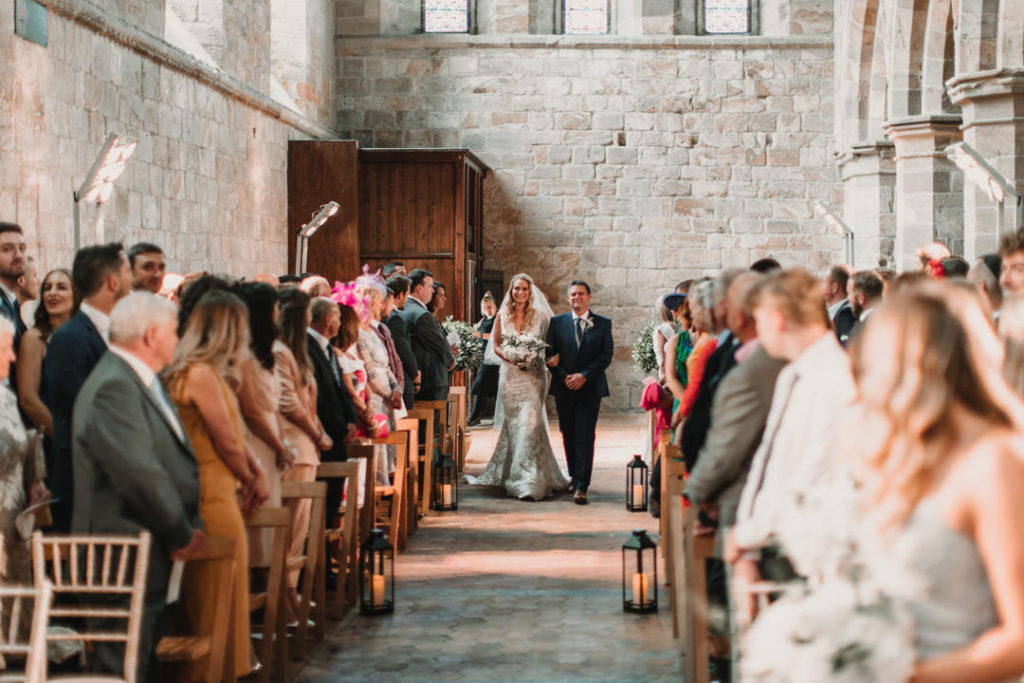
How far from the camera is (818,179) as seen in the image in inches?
634

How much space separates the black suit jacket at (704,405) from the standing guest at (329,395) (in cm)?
182

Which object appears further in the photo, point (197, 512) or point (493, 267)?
point (493, 267)

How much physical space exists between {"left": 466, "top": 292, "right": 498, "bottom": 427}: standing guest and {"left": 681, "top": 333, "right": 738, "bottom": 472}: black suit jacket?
281 inches

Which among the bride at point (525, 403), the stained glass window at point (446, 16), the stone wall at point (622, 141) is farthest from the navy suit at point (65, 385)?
the stained glass window at point (446, 16)

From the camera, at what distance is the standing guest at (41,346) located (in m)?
4.96

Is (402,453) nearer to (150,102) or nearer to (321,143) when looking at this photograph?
(150,102)

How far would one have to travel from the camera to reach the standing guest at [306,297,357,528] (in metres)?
5.81

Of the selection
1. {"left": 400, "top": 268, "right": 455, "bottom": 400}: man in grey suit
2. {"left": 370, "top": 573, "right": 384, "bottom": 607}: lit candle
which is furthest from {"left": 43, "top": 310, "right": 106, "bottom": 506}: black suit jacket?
{"left": 400, "top": 268, "right": 455, "bottom": 400}: man in grey suit

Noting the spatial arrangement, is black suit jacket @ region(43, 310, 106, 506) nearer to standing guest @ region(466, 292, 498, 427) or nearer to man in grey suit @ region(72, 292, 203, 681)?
man in grey suit @ region(72, 292, 203, 681)

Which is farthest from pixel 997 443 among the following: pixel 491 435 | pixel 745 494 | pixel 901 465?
pixel 491 435

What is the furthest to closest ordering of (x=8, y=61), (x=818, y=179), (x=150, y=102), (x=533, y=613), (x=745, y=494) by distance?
(x=818, y=179) < (x=150, y=102) < (x=8, y=61) < (x=533, y=613) < (x=745, y=494)

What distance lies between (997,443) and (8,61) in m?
7.08

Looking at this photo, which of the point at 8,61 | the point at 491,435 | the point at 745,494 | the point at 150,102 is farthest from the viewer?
the point at 491,435

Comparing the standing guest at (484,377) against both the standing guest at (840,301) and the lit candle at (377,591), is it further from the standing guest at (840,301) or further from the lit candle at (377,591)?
the lit candle at (377,591)
